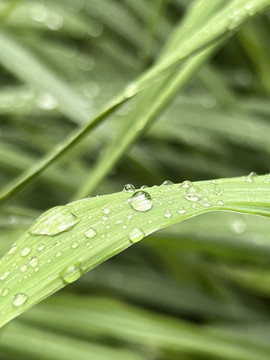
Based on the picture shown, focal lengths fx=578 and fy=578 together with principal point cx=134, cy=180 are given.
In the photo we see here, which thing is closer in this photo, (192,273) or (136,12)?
(192,273)

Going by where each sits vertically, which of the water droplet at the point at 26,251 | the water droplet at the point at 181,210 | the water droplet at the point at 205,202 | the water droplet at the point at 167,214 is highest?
the water droplet at the point at 205,202

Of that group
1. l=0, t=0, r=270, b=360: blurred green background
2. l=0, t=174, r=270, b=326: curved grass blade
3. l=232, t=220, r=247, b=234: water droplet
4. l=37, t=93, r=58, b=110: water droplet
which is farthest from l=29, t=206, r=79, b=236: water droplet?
l=37, t=93, r=58, b=110: water droplet

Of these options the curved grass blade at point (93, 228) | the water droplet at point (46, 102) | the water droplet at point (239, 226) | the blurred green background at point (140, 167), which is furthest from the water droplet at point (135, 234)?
the water droplet at point (46, 102)

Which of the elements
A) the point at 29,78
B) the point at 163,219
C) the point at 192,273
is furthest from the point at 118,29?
the point at 163,219

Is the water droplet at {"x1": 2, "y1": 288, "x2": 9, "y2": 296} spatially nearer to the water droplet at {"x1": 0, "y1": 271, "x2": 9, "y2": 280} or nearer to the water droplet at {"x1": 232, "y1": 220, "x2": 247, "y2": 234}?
the water droplet at {"x1": 0, "y1": 271, "x2": 9, "y2": 280}

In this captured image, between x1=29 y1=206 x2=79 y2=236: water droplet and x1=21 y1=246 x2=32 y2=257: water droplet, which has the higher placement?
x1=29 y1=206 x2=79 y2=236: water droplet

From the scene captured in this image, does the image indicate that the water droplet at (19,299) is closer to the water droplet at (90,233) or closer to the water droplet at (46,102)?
the water droplet at (90,233)

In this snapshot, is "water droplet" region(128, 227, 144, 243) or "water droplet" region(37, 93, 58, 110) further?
"water droplet" region(37, 93, 58, 110)

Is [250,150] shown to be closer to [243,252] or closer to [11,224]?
[243,252]
